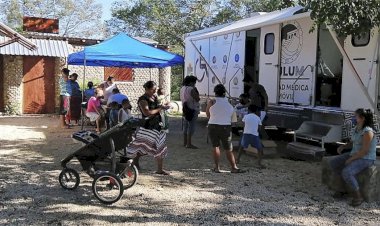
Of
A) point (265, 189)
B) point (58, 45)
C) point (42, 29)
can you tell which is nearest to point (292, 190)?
point (265, 189)

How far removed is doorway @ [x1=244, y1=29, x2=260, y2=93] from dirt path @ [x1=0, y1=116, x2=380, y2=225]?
3.65 meters

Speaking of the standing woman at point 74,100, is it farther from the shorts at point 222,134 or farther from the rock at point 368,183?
the rock at point 368,183

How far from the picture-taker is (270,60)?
10.4 metres

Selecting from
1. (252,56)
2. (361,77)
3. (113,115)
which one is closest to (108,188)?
(113,115)

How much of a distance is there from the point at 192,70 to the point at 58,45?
18.5 feet

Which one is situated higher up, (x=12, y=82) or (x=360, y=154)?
(x=12, y=82)

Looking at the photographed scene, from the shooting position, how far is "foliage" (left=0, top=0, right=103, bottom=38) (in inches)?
1543

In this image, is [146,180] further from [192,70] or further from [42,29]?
[42,29]

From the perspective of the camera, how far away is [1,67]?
672 inches

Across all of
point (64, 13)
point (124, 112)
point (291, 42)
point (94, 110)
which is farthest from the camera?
point (64, 13)

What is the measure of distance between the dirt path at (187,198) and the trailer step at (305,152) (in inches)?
6.9

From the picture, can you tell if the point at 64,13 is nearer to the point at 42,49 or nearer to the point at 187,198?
the point at 42,49

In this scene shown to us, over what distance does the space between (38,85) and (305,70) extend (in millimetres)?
11487

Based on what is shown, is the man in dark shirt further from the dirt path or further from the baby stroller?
the baby stroller
